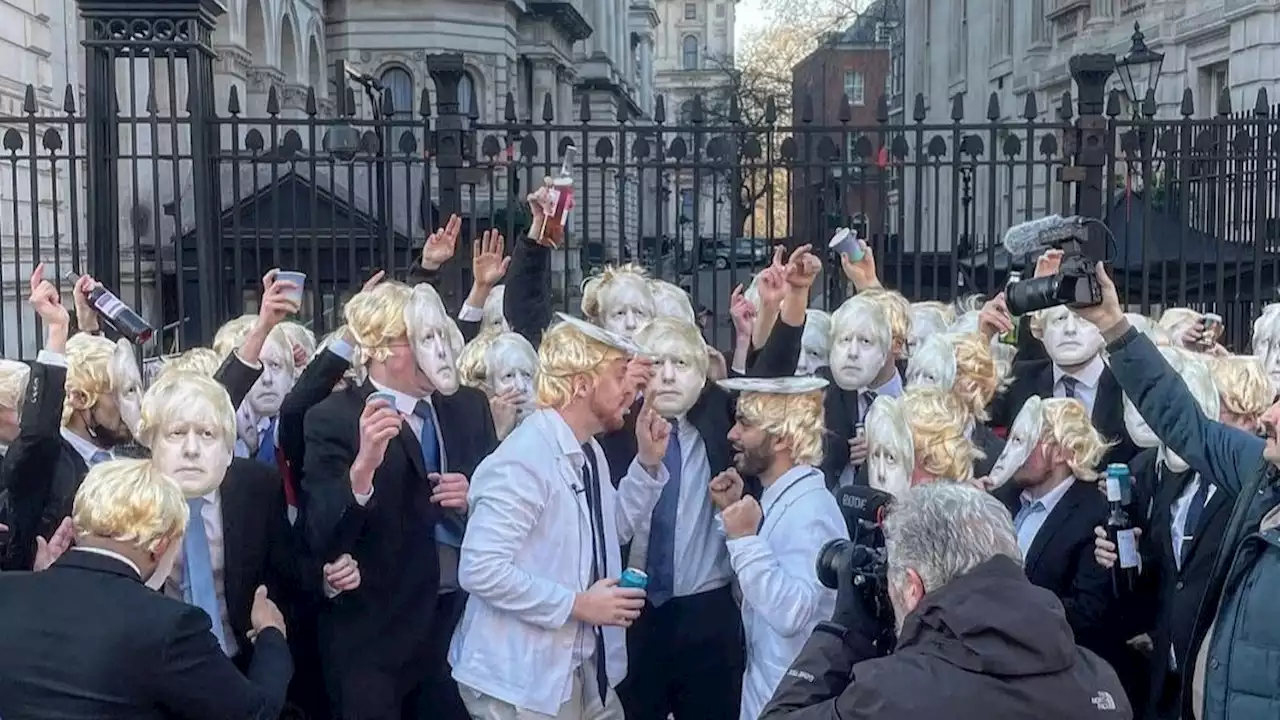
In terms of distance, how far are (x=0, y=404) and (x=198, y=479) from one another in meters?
0.93

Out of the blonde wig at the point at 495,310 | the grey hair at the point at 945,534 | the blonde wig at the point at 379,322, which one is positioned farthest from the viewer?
the blonde wig at the point at 495,310

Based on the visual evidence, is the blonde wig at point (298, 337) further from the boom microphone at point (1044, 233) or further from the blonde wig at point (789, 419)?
the boom microphone at point (1044, 233)

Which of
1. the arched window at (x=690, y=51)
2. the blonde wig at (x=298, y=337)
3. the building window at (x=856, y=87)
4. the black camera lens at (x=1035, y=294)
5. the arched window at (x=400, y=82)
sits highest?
the arched window at (x=690, y=51)

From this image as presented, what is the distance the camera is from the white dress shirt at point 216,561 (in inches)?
149

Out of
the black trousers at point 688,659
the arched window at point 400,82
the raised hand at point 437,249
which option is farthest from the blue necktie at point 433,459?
the arched window at point 400,82

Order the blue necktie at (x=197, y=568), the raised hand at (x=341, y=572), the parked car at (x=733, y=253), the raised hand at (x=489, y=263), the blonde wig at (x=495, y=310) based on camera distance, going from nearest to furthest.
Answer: the blue necktie at (x=197, y=568)
the raised hand at (x=341, y=572)
the blonde wig at (x=495, y=310)
the raised hand at (x=489, y=263)
the parked car at (x=733, y=253)

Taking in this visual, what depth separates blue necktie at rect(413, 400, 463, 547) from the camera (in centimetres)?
434

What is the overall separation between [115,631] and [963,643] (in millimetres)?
1752

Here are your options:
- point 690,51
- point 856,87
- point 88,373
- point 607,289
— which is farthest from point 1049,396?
point 690,51

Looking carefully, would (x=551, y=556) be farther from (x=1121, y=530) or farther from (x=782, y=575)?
(x=1121, y=530)

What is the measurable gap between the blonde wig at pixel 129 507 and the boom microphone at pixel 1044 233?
7.43 feet

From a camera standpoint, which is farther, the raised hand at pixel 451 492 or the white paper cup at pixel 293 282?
the white paper cup at pixel 293 282

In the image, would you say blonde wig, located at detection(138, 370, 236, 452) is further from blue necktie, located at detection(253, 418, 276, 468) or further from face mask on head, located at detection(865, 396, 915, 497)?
face mask on head, located at detection(865, 396, 915, 497)

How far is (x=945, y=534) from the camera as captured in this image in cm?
264
